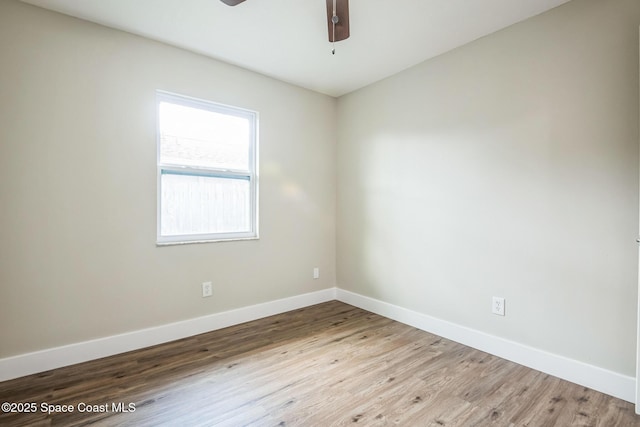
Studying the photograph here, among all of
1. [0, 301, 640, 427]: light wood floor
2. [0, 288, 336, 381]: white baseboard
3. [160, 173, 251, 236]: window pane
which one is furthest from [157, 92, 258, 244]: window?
[0, 301, 640, 427]: light wood floor

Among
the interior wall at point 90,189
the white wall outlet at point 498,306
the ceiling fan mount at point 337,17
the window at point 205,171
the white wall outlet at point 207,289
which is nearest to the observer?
the ceiling fan mount at point 337,17

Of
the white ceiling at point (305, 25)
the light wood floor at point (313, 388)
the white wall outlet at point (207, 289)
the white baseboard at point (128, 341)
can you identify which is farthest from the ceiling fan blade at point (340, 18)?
the white baseboard at point (128, 341)

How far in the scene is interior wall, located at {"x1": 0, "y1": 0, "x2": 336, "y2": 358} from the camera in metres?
2.03

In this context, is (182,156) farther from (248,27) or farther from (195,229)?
(248,27)

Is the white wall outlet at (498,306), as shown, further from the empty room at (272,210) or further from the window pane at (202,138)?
the window pane at (202,138)

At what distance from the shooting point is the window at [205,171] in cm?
264

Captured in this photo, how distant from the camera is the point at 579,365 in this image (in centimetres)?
197

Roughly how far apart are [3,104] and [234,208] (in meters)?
1.72

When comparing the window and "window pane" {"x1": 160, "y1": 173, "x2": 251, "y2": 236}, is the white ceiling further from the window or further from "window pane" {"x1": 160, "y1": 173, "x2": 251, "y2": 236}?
"window pane" {"x1": 160, "y1": 173, "x2": 251, "y2": 236}

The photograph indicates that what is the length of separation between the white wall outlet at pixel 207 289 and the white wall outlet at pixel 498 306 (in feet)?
7.77

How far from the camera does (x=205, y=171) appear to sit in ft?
9.21

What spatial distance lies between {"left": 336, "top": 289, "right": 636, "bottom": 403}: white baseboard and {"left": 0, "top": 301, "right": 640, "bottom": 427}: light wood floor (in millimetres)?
63

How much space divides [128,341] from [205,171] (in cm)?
150

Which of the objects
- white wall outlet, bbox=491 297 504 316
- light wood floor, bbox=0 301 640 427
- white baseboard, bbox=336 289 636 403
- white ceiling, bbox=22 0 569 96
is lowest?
light wood floor, bbox=0 301 640 427
